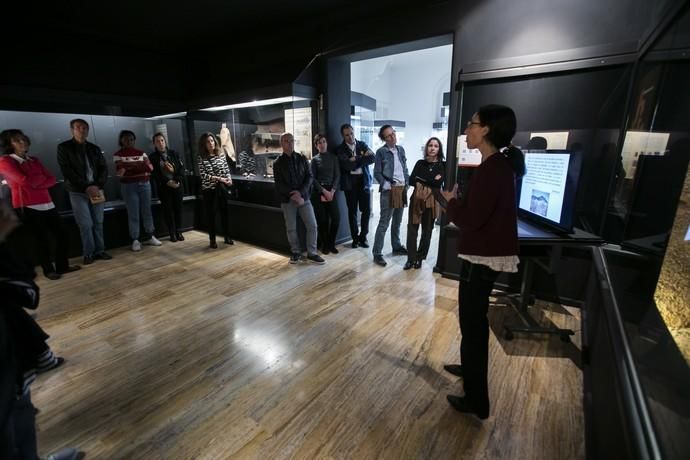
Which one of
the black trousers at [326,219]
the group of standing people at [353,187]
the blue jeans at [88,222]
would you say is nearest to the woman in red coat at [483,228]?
the group of standing people at [353,187]

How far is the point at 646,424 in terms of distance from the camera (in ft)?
2.76

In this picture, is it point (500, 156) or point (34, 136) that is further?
point (34, 136)

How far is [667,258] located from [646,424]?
2.42 feet

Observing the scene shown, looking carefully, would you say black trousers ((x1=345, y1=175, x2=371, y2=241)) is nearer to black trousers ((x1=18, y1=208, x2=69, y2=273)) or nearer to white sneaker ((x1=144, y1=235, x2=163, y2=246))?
white sneaker ((x1=144, y1=235, x2=163, y2=246))

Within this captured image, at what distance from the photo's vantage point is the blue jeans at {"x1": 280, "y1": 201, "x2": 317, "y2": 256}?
4406 mm

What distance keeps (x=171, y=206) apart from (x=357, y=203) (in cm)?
313

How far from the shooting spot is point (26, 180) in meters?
3.63

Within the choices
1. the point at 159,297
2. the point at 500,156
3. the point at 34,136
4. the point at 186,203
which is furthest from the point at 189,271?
the point at 500,156

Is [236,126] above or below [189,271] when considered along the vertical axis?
above

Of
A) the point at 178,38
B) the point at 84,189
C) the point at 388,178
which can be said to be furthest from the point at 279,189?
the point at 178,38

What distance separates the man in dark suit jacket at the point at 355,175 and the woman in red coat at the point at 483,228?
2.98 meters

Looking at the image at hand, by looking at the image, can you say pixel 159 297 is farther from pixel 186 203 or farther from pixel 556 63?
pixel 556 63

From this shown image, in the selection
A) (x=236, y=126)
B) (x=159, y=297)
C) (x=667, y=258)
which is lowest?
(x=159, y=297)

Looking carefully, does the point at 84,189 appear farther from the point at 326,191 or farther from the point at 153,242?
the point at 326,191
